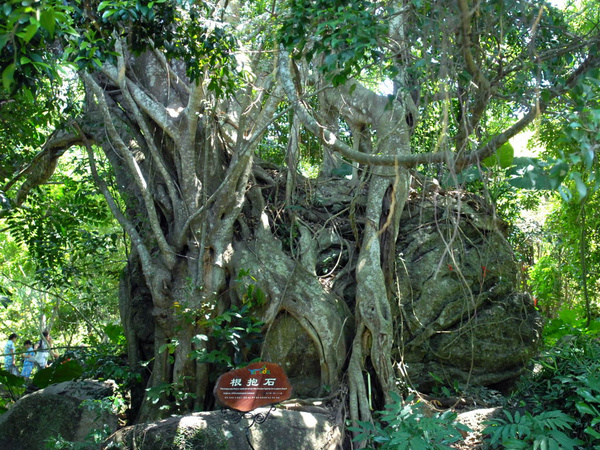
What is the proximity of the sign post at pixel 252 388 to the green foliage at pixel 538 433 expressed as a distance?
174 centimetres

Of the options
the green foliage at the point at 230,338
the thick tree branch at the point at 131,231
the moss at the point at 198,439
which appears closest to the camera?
the moss at the point at 198,439

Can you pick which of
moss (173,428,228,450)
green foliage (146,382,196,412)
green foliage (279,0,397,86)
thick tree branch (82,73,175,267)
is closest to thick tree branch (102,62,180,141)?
thick tree branch (82,73,175,267)

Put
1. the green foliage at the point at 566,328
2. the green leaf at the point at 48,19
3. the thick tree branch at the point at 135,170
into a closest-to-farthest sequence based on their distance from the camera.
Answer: the green leaf at the point at 48,19 < the thick tree branch at the point at 135,170 < the green foliage at the point at 566,328

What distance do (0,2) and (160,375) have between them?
145 inches

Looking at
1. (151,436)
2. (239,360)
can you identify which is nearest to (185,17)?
(239,360)

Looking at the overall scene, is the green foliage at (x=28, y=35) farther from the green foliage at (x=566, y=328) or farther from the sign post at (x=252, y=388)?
the green foliage at (x=566, y=328)

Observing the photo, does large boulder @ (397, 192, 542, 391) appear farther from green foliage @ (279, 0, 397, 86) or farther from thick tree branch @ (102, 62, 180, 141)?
thick tree branch @ (102, 62, 180, 141)

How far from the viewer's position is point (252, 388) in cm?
500

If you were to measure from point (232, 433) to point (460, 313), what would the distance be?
8.86 feet

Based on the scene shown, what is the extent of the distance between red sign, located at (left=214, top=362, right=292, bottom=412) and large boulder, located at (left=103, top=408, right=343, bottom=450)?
86 mm

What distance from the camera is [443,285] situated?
6.17m

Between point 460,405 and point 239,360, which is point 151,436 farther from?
point 460,405

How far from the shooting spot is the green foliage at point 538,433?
399 cm

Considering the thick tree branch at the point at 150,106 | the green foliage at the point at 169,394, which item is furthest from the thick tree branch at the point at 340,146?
the green foliage at the point at 169,394
